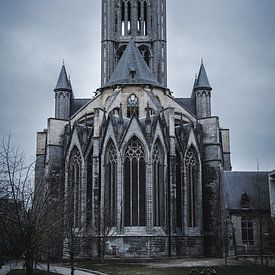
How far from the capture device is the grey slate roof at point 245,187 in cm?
4112

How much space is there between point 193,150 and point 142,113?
581 centimetres

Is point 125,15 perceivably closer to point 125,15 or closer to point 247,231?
point 125,15

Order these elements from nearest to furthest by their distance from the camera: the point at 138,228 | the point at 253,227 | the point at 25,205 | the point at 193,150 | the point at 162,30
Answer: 1. the point at 25,205
2. the point at 138,228
3. the point at 253,227
4. the point at 193,150
5. the point at 162,30

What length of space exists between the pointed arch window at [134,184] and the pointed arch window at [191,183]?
471 centimetres

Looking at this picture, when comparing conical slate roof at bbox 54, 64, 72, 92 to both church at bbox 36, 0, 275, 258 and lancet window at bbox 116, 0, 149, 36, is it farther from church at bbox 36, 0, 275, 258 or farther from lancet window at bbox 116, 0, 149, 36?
lancet window at bbox 116, 0, 149, 36

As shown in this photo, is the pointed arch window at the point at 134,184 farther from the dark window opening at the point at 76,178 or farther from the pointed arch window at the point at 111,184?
the dark window opening at the point at 76,178

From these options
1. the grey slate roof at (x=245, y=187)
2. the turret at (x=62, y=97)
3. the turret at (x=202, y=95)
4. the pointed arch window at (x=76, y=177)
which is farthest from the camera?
the turret at (x=62, y=97)

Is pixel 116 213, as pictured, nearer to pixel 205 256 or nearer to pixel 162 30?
pixel 205 256

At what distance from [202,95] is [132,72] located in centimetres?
823

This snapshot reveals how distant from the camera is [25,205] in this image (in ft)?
69.4

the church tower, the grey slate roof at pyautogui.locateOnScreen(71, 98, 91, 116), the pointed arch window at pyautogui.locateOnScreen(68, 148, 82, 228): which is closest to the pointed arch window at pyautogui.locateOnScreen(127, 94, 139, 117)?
the pointed arch window at pyautogui.locateOnScreen(68, 148, 82, 228)

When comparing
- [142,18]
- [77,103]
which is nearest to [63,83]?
[77,103]

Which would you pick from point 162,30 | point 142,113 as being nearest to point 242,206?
point 142,113

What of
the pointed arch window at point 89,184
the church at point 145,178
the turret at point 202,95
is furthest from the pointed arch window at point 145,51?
the pointed arch window at point 89,184
